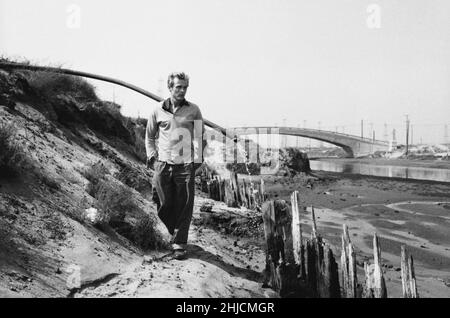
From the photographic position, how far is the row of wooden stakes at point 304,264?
13.0ft

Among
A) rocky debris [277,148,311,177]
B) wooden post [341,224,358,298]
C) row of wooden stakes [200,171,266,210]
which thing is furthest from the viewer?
rocky debris [277,148,311,177]

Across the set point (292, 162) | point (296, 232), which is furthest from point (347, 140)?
point (296, 232)

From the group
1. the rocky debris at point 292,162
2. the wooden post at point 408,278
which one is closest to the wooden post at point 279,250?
the wooden post at point 408,278

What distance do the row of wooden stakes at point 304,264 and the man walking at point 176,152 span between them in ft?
3.54

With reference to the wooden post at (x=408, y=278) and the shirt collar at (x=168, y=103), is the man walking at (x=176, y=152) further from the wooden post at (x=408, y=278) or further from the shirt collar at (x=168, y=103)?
the wooden post at (x=408, y=278)

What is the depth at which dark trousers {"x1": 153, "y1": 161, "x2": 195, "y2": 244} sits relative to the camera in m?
4.73

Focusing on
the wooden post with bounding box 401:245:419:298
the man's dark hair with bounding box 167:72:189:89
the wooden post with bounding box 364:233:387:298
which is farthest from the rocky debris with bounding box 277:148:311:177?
the wooden post with bounding box 401:245:419:298

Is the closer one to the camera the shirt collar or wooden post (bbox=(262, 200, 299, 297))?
wooden post (bbox=(262, 200, 299, 297))

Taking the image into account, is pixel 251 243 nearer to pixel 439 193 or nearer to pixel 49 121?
pixel 49 121

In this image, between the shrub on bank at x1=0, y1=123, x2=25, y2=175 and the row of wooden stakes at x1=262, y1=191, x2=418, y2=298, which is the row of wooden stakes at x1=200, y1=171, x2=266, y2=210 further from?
the shrub on bank at x1=0, y1=123, x2=25, y2=175

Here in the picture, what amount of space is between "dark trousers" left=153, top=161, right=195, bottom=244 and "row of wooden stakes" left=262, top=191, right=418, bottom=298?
101 centimetres

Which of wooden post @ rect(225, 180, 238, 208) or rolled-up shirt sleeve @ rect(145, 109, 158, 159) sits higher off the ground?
rolled-up shirt sleeve @ rect(145, 109, 158, 159)
